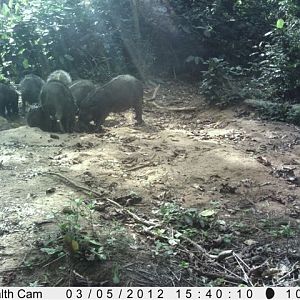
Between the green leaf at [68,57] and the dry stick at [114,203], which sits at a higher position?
the green leaf at [68,57]

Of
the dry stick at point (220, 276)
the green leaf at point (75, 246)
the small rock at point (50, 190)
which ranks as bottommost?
the dry stick at point (220, 276)

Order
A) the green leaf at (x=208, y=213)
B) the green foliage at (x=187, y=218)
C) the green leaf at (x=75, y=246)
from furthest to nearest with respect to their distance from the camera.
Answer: the green leaf at (x=208, y=213) < the green foliage at (x=187, y=218) < the green leaf at (x=75, y=246)

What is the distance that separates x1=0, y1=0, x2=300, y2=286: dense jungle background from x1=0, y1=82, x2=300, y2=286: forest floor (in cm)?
2

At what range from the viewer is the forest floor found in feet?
11.2

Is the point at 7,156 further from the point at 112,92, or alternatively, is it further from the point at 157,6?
the point at 157,6

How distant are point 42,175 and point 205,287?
286 cm

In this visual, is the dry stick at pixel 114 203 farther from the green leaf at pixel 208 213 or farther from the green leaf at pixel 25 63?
the green leaf at pixel 25 63

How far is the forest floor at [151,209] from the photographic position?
340 cm

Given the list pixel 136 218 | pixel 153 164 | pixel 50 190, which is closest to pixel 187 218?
pixel 136 218

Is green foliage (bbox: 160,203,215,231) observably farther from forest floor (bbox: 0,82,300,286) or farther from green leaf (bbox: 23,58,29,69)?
green leaf (bbox: 23,58,29,69)

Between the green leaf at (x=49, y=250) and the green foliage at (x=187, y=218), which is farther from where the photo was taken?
the green foliage at (x=187, y=218)

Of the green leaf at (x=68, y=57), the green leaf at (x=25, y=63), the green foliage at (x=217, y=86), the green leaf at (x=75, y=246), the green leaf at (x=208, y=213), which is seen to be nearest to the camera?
the green leaf at (x=75, y=246)

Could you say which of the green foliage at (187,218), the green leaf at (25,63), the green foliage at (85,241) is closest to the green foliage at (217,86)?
the green leaf at (25,63)

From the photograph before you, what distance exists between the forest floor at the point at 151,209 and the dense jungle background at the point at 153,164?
0.02 metres
